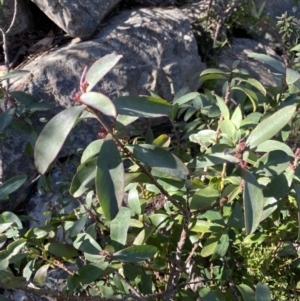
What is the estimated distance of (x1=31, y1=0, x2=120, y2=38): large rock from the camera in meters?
2.44

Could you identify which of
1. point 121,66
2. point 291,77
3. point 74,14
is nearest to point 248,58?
point 121,66

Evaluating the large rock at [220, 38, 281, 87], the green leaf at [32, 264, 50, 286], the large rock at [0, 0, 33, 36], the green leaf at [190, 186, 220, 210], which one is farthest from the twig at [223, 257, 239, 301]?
the large rock at [0, 0, 33, 36]

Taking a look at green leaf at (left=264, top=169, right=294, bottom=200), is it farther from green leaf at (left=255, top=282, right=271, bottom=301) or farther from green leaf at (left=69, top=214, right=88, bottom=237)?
green leaf at (left=69, top=214, right=88, bottom=237)

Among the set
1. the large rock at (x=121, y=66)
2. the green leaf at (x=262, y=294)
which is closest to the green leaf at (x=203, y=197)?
the green leaf at (x=262, y=294)

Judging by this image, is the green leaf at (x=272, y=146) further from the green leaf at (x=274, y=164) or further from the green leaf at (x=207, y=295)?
the green leaf at (x=207, y=295)

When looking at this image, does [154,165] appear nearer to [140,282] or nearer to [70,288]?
[70,288]

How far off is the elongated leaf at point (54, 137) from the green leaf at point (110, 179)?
94 mm

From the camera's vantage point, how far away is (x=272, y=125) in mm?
1104

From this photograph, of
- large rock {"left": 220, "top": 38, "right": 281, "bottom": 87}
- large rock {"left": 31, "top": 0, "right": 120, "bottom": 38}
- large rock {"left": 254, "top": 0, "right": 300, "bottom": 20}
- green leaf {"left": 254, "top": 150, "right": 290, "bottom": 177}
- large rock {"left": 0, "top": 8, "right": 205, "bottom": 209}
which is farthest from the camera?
large rock {"left": 254, "top": 0, "right": 300, "bottom": 20}

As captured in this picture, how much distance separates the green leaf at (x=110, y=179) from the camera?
39.2 inches

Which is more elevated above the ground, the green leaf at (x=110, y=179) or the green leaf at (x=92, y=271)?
the green leaf at (x=110, y=179)

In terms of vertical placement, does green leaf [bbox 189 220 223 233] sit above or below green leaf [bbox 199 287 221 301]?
above

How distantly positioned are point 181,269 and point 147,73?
1201 millimetres

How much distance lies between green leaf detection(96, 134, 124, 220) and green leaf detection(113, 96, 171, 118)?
70 mm
